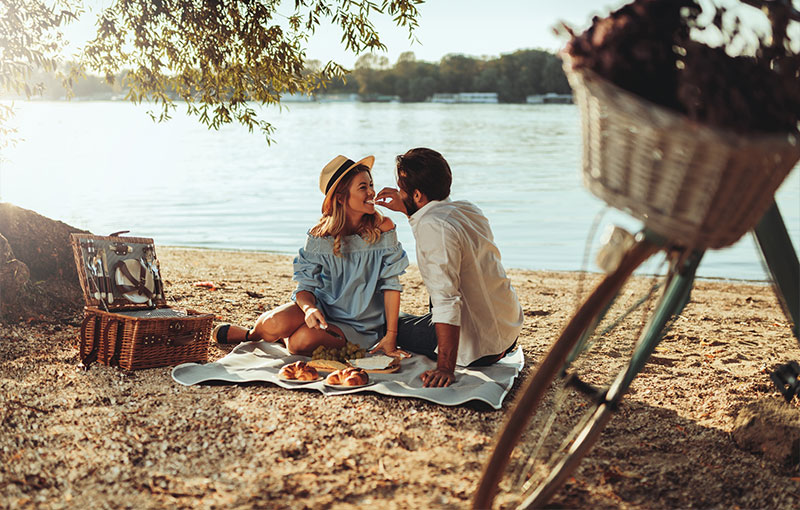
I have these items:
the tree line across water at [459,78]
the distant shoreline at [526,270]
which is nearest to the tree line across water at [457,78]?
the tree line across water at [459,78]

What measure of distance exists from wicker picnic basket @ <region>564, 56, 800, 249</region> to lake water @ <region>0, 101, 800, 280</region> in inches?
10.8

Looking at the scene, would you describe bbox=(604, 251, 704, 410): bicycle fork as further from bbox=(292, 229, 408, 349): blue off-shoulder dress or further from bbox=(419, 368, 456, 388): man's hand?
bbox=(292, 229, 408, 349): blue off-shoulder dress

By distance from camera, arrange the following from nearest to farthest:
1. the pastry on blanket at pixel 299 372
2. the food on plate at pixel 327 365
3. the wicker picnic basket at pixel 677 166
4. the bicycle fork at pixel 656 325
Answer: the wicker picnic basket at pixel 677 166 → the bicycle fork at pixel 656 325 → the pastry on blanket at pixel 299 372 → the food on plate at pixel 327 365

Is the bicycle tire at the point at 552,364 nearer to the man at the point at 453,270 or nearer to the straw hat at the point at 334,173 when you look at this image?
the man at the point at 453,270

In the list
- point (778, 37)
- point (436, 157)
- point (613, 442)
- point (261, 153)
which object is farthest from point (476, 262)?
point (261, 153)

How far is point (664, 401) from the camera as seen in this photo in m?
4.07

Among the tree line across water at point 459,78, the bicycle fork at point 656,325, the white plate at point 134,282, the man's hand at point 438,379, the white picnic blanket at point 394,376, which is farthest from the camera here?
the tree line across water at point 459,78

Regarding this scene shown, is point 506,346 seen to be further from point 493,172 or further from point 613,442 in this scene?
point 493,172

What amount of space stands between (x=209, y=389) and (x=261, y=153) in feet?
120

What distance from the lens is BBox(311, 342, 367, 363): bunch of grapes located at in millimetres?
4516

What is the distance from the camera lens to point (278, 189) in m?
22.3

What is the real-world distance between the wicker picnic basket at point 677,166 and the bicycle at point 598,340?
0.03m

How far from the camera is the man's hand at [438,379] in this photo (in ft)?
13.1

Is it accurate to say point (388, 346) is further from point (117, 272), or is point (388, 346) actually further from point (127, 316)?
point (117, 272)
